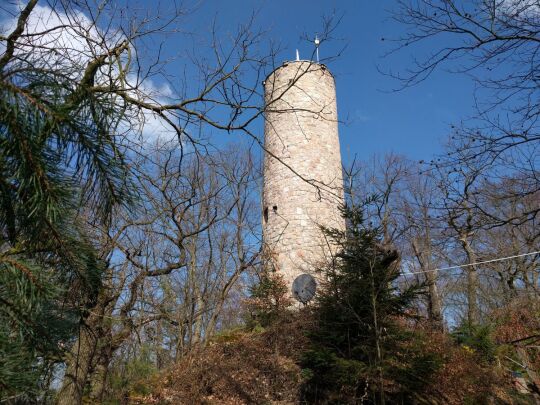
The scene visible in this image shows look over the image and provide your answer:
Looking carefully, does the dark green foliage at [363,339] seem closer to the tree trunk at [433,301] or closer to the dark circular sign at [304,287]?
the tree trunk at [433,301]

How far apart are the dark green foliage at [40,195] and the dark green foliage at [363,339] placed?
465 cm

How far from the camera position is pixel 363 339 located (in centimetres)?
618

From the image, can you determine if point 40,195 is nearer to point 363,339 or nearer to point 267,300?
point 363,339

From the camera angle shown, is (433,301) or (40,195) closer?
(40,195)

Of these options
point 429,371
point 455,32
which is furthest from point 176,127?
point 429,371

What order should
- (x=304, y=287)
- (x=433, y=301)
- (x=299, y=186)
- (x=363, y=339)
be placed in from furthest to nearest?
(x=433, y=301)
(x=299, y=186)
(x=304, y=287)
(x=363, y=339)

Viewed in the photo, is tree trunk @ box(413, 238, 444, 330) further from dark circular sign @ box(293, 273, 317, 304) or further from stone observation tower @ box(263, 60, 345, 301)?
stone observation tower @ box(263, 60, 345, 301)

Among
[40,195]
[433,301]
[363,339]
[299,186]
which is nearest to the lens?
[40,195]

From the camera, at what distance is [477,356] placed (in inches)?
352

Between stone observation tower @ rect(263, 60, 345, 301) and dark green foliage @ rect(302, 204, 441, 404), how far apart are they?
4.11 meters

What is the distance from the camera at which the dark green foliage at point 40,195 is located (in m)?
0.79

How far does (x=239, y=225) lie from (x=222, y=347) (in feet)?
12.5

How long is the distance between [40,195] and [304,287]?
34.8 feet

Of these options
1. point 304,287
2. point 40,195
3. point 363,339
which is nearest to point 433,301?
point 304,287
